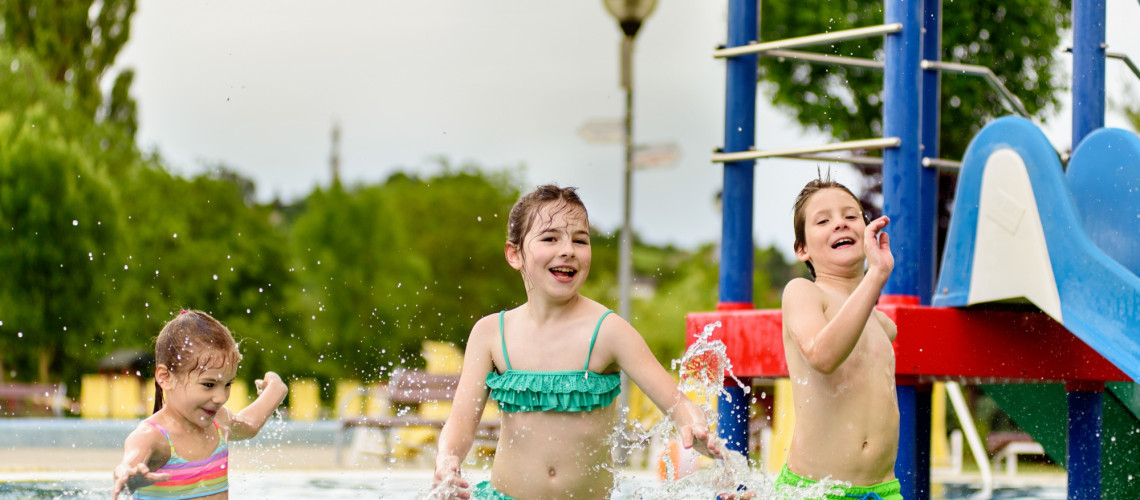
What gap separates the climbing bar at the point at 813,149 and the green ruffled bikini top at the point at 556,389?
1.63 meters

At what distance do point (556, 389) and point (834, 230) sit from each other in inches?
35.3

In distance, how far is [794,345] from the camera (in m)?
3.64

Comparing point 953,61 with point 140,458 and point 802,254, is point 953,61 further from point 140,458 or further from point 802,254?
point 140,458

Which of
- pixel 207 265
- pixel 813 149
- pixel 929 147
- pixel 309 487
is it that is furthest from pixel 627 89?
pixel 207 265

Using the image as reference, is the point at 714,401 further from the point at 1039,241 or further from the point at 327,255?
the point at 327,255

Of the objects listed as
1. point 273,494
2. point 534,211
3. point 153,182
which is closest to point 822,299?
point 534,211

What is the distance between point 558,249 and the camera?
351 cm

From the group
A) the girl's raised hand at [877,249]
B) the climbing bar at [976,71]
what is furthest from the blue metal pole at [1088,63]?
the girl's raised hand at [877,249]

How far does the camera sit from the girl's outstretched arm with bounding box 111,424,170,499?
346 centimetres

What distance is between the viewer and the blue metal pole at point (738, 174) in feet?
17.5

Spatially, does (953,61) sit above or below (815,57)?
above

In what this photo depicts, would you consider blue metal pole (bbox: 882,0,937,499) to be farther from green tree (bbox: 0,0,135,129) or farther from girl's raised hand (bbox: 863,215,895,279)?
green tree (bbox: 0,0,135,129)

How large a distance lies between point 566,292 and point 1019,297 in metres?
1.95

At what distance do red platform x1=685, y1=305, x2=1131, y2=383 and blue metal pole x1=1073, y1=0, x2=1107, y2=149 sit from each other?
116 cm
